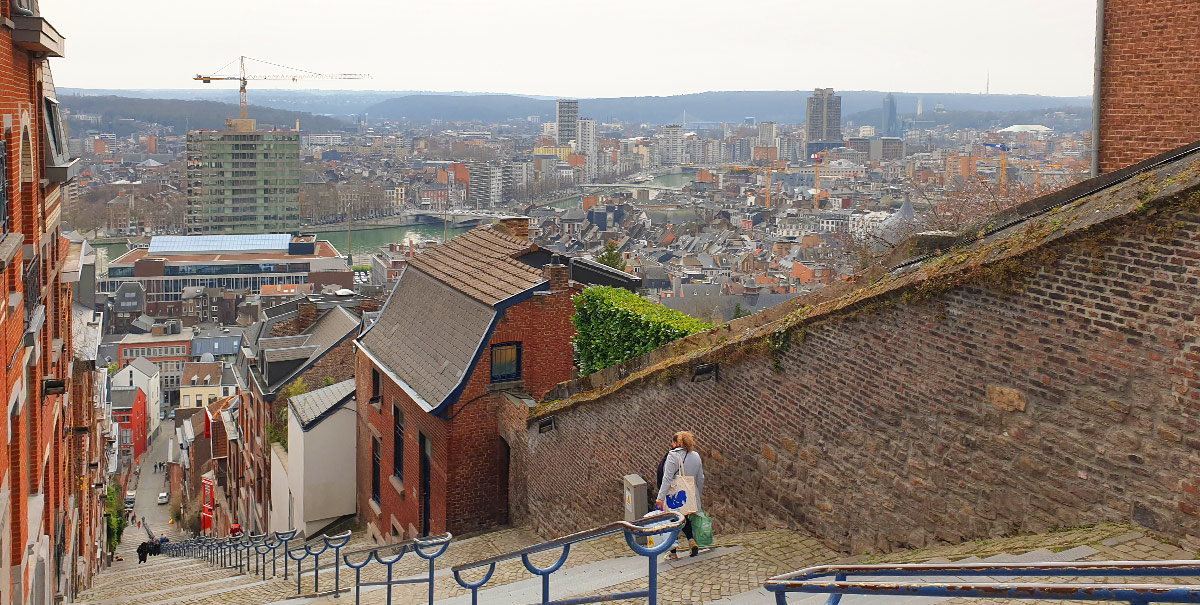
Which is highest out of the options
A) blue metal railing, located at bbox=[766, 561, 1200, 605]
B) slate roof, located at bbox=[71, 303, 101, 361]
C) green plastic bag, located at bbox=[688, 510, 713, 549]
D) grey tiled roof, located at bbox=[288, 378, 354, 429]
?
blue metal railing, located at bbox=[766, 561, 1200, 605]

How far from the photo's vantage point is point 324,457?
22141 mm

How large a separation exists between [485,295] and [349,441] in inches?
265

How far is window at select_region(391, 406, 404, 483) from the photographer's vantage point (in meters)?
19.0

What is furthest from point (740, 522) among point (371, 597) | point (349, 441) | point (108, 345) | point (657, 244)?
point (657, 244)

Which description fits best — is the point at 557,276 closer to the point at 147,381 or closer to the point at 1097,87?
the point at 1097,87

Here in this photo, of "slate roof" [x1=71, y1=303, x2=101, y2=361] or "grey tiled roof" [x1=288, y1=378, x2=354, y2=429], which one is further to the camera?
"slate roof" [x1=71, y1=303, x2=101, y2=361]

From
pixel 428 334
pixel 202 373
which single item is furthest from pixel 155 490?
pixel 428 334

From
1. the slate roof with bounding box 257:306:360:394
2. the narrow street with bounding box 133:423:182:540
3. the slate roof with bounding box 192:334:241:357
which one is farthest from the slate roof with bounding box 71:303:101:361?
the slate roof with bounding box 192:334:241:357

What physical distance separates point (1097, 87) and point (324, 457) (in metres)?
15.9

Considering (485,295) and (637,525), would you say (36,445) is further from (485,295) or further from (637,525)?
(637,525)

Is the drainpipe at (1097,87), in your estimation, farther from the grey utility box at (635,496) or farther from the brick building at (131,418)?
the brick building at (131,418)

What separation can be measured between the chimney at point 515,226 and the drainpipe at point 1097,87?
10.4 meters

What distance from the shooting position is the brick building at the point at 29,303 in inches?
365

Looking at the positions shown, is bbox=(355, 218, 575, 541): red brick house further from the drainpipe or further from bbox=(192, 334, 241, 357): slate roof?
bbox=(192, 334, 241, 357): slate roof
